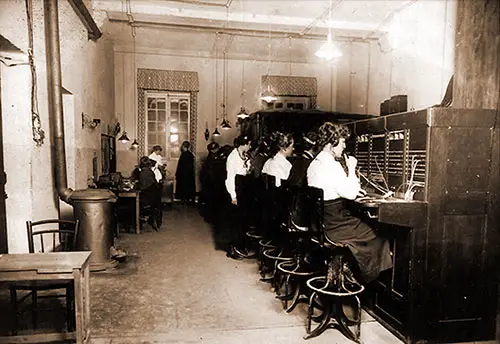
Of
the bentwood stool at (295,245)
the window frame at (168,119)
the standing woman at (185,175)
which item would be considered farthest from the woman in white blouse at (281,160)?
the window frame at (168,119)

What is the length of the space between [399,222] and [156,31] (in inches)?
315

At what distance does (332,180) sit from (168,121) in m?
9.05

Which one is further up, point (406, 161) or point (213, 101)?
point (213, 101)

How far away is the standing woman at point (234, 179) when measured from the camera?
541cm

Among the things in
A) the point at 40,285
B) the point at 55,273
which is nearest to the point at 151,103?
the point at 40,285

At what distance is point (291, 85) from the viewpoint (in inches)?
457

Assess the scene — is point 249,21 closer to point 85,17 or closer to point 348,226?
point 85,17

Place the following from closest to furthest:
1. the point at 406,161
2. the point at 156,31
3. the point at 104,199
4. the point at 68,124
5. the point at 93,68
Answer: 1. the point at 406,161
2. the point at 104,199
3. the point at 68,124
4. the point at 93,68
5. the point at 156,31

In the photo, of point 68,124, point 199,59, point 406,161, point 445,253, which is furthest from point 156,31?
point 445,253

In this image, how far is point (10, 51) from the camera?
4.17 metres

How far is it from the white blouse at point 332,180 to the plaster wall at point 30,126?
321 cm

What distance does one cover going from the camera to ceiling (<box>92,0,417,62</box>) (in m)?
7.36

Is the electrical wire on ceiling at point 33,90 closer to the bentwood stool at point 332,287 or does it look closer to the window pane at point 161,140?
the bentwood stool at point 332,287

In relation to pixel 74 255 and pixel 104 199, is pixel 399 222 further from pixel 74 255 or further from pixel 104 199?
pixel 104 199
